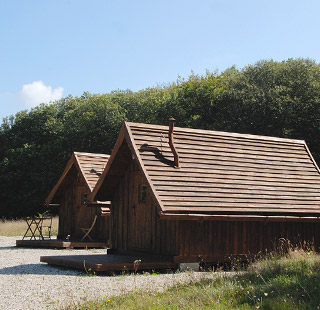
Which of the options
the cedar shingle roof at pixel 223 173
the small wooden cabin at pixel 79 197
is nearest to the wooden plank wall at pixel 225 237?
the cedar shingle roof at pixel 223 173

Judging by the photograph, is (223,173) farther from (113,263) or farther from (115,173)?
(113,263)

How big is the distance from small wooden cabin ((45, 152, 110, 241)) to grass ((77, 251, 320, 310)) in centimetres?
1270

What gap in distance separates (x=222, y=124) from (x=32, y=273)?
26.8 metres

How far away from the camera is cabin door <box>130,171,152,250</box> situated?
629 inches

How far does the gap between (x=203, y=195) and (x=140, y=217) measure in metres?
2.70

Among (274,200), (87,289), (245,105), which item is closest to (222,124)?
(245,105)

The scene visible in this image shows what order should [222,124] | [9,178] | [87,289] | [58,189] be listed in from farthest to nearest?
[9,178] < [222,124] < [58,189] < [87,289]

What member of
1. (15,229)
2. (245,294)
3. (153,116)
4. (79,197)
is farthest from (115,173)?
(153,116)

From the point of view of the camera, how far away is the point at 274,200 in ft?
53.1

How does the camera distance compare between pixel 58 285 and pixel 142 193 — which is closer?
pixel 58 285

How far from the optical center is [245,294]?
342 inches

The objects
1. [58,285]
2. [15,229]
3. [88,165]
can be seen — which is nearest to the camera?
[58,285]

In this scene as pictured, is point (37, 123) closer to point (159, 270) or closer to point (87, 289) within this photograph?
point (159, 270)

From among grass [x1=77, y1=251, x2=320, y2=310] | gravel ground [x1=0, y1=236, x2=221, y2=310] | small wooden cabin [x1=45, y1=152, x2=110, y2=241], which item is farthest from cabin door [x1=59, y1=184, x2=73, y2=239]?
grass [x1=77, y1=251, x2=320, y2=310]
